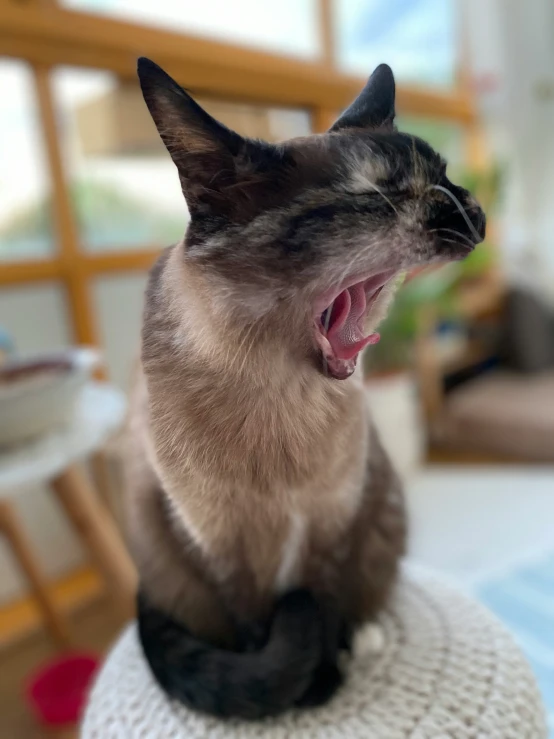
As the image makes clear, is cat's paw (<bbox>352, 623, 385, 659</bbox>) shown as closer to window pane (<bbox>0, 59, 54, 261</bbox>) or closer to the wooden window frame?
the wooden window frame

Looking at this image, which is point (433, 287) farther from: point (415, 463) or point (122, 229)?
point (122, 229)

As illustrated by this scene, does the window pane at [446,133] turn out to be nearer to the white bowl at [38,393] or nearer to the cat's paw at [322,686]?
the white bowl at [38,393]

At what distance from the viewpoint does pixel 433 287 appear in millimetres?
1851

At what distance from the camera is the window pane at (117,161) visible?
149 cm

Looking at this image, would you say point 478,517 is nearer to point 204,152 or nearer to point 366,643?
point 366,643

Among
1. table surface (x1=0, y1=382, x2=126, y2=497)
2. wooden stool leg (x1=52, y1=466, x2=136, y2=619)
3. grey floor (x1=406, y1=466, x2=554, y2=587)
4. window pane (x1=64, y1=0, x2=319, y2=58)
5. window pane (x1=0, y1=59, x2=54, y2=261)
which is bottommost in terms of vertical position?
grey floor (x1=406, y1=466, x2=554, y2=587)

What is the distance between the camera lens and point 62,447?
883mm

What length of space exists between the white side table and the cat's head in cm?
54

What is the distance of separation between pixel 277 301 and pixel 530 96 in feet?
8.17

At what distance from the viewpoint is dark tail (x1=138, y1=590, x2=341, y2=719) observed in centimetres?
48

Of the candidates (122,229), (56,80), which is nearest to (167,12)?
(56,80)

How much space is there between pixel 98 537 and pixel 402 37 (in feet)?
6.88

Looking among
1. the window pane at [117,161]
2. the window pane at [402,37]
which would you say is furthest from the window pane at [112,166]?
the window pane at [402,37]

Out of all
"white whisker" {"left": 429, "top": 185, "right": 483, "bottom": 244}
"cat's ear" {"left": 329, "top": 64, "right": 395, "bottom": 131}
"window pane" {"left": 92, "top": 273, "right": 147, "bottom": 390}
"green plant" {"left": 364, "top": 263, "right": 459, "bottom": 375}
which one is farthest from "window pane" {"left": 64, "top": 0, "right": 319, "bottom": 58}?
"white whisker" {"left": 429, "top": 185, "right": 483, "bottom": 244}
